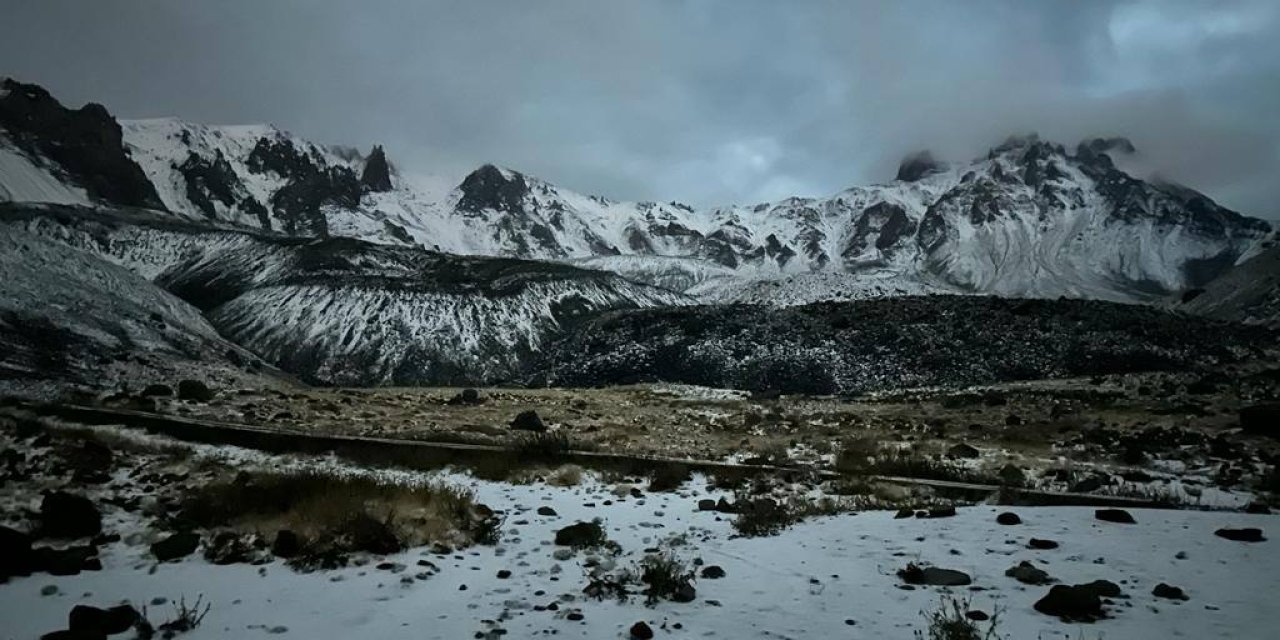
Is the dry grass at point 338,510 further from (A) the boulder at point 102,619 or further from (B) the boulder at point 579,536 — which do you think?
(A) the boulder at point 102,619

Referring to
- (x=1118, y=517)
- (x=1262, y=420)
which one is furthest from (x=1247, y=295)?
(x=1118, y=517)

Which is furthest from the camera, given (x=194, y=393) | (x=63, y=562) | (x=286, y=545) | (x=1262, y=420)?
(x=194, y=393)

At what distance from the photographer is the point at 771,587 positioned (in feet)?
25.8

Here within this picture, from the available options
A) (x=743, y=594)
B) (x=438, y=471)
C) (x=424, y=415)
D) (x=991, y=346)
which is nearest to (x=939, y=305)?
(x=991, y=346)

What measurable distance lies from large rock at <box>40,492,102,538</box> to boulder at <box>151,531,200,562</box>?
1.62m

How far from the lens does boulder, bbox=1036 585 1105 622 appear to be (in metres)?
6.18

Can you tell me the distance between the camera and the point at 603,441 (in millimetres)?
24562

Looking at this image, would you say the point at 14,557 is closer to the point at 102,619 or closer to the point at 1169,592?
the point at 102,619

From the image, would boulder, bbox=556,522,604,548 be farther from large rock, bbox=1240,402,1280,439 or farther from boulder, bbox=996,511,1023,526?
large rock, bbox=1240,402,1280,439

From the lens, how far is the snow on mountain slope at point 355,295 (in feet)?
389

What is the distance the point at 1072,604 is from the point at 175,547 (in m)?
10.8

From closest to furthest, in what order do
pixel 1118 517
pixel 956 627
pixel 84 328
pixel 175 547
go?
pixel 956 627, pixel 175 547, pixel 1118 517, pixel 84 328

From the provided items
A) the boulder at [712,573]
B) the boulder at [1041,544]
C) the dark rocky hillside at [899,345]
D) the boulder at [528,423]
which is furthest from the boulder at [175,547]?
the dark rocky hillside at [899,345]

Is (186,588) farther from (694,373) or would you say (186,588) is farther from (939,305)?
(939,305)
